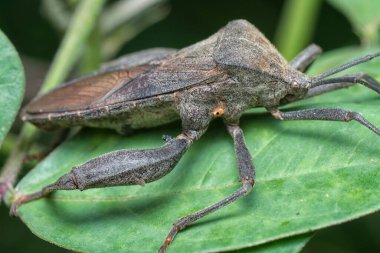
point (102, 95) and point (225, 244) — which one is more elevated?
point (102, 95)

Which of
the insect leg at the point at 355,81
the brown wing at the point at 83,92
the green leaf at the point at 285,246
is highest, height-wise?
the insect leg at the point at 355,81

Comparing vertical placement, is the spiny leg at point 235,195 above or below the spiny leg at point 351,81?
below

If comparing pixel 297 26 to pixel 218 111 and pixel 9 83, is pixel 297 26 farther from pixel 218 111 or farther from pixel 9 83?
pixel 9 83

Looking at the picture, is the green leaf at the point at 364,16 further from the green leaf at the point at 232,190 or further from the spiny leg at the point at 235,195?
the spiny leg at the point at 235,195

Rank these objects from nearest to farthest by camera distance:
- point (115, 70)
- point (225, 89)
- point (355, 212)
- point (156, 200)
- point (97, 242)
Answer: point (355, 212) → point (97, 242) → point (156, 200) → point (225, 89) → point (115, 70)

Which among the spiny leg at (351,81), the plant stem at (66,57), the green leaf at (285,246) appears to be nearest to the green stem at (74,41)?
the plant stem at (66,57)

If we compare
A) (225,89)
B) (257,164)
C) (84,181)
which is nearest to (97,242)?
(84,181)

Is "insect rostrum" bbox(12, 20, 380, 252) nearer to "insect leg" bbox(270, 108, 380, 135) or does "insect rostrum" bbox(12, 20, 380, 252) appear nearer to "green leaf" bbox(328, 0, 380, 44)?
"insect leg" bbox(270, 108, 380, 135)

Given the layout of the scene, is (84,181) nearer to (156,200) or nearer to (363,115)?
(156,200)

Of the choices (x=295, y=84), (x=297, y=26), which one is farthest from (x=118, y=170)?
(x=297, y=26)
